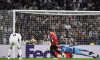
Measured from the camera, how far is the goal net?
70.8 ft

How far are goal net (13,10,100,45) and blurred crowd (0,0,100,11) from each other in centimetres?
259

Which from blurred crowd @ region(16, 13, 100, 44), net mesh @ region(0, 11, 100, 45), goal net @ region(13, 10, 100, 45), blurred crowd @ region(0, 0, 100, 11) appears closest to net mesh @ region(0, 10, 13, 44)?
net mesh @ region(0, 11, 100, 45)

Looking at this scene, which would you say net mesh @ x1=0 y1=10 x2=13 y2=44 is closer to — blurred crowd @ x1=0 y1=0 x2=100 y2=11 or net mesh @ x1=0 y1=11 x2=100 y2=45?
net mesh @ x1=0 y1=11 x2=100 y2=45

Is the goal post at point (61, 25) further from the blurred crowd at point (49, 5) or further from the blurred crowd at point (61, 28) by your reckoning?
the blurred crowd at point (49, 5)

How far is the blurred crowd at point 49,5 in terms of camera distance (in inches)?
974

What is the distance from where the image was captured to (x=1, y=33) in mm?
A: 21000

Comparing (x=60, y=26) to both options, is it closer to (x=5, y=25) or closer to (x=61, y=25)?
(x=61, y=25)

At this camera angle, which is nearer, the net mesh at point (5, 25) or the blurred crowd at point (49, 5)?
the net mesh at point (5, 25)

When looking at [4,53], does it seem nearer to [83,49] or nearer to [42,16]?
[42,16]

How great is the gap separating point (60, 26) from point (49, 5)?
3.47m

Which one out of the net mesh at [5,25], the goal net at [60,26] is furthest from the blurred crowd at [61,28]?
the net mesh at [5,25]

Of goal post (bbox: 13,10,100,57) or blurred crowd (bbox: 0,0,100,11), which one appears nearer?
goal post (bbox: 13,10,100,57)

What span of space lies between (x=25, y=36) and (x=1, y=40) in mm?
1586

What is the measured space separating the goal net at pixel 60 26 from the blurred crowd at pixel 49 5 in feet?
8.50
